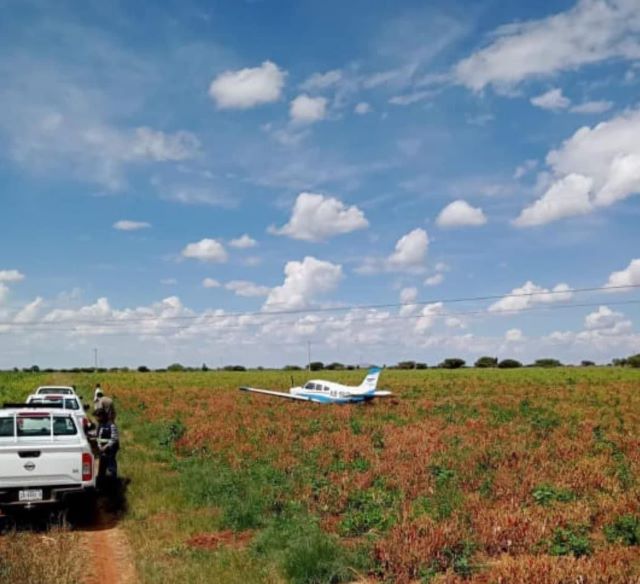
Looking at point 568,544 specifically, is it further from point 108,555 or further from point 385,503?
point 108,555

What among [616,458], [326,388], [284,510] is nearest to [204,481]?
[284,510]

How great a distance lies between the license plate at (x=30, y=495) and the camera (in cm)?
1080

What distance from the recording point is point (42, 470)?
433 inches

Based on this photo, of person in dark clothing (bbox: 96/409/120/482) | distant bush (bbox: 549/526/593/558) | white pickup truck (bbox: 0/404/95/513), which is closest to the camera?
distant bush (bbox: 549/526/593/558)

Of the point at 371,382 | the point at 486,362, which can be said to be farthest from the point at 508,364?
the point at 371,382

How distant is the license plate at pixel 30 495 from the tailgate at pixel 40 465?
11 cm

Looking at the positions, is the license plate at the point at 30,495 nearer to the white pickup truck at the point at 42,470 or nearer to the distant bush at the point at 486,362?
the white pickup truck at the point at 42,470

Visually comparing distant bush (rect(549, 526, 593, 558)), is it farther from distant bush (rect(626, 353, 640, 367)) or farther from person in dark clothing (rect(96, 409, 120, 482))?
distant bush (rect(626, 353, 640, 367))

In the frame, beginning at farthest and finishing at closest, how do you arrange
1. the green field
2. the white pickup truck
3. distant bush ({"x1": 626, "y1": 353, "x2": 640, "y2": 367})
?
distant bush ({"x1": 626, "y1": 353, "x2": 640, "y2": 367}) < the white pickup truck < the green field

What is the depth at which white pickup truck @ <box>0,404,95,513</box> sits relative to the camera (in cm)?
1078

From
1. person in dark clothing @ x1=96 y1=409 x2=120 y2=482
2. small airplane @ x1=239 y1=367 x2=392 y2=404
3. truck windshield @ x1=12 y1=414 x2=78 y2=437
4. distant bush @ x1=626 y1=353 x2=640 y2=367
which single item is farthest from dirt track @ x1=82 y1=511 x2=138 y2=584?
distant bush @ x1=626 y1=353 x2=640 y2=367

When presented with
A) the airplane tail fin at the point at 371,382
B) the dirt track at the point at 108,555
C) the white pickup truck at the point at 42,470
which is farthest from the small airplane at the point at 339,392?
the white pickup truck at the point at 42,470

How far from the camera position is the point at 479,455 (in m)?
16.4

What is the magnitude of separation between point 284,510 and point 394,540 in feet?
10.3
